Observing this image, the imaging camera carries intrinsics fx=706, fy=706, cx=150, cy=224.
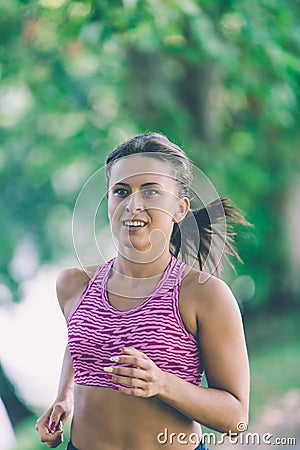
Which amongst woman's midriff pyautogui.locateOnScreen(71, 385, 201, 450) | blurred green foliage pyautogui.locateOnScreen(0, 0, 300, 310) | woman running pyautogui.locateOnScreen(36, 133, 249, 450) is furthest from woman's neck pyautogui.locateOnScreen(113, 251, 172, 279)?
blurred green foliage pyautogui.locateOnScreen(0, 0, 300, 310)

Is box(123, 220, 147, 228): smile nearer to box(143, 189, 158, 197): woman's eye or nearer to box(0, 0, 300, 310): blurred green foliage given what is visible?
box(143, 189, 158, 197): woman's eye

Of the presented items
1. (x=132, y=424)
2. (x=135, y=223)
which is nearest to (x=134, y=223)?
(x=135, y=223)

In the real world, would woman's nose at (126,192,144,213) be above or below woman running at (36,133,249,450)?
above

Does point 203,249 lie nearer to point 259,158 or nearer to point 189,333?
point 189,333

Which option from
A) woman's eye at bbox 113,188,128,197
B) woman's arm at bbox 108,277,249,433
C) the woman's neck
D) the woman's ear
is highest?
woman's eye at bbox 113,188,128,197

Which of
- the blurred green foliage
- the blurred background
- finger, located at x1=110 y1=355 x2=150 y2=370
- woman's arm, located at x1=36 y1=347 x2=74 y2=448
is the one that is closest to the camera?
finger, located at x1=110 y1=355 x2=150 y2=370

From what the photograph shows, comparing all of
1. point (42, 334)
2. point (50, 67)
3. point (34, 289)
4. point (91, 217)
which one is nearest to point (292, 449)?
point (42, 334)

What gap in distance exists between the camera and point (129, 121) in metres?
2.85

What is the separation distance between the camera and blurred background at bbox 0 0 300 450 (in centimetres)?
231

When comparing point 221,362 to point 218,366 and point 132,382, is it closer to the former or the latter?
point 218,366

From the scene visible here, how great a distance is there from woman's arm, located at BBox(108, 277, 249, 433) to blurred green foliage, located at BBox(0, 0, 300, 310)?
64.6 inches

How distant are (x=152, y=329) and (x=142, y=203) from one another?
0.16m

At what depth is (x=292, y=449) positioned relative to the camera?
7.26 feet

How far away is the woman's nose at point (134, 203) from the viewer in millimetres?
910
